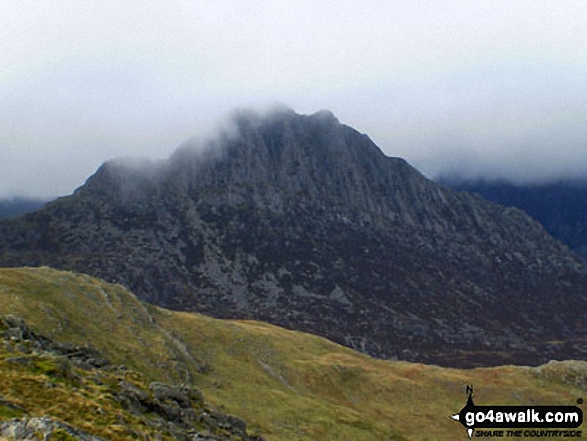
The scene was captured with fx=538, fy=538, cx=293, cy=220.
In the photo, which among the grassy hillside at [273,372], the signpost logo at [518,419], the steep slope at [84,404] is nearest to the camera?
the steep slope at [84,404]

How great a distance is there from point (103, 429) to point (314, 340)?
133 metres

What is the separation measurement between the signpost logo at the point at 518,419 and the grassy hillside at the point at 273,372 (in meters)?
3.38

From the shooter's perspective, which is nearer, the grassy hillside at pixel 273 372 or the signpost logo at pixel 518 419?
the grassy hillside at pixel 273 372

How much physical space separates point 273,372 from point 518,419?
55.9 metres

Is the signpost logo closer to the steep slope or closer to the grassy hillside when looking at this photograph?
the grassy hillside

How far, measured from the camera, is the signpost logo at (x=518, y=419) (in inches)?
4327

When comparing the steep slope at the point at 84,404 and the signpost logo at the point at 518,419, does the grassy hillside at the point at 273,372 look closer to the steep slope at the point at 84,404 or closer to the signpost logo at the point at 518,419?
the signpost logo at the point at 518,419

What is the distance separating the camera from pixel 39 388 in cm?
3338

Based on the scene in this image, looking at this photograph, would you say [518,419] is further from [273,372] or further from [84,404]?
[84,404]

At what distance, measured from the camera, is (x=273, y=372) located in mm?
119125

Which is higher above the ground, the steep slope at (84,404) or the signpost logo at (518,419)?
the steep slope at (84,404)

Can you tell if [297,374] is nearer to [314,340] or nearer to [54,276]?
[314,340]

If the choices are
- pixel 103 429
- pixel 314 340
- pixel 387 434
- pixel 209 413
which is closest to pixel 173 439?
pixel 103 429

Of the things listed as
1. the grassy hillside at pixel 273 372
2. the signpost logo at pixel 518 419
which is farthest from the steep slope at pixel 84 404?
the signpost logo at pixel 518 419
